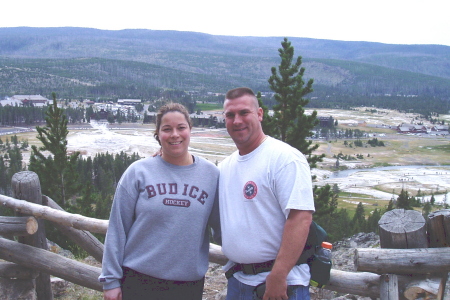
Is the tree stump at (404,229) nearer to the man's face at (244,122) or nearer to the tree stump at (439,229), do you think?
the tree stump at (439,229)

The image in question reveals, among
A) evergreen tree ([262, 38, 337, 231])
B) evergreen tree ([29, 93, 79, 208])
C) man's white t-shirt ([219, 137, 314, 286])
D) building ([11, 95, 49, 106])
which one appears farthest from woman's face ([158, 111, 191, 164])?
building ([11, 95, 49, 106])

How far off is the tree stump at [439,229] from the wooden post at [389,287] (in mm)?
380

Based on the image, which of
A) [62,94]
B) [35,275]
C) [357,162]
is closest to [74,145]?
[357,162]

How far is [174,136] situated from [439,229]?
206 centimetres

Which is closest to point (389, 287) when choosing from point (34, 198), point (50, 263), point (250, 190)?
point (250, 190)

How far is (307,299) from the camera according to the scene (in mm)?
2984

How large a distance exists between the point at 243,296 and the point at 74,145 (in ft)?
207

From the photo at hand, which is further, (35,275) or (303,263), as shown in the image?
(35,275)

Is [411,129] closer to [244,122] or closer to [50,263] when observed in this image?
[50,263]

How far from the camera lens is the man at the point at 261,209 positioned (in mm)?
2812

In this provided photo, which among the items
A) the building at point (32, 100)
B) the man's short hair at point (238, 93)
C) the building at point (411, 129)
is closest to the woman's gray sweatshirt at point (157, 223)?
the man's short hair at point (238, 93)

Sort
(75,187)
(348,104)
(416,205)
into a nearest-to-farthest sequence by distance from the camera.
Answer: (75,187) < (416,205) < (348,104)

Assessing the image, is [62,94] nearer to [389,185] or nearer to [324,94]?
[324,94]

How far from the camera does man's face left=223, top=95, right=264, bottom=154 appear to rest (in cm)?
314
